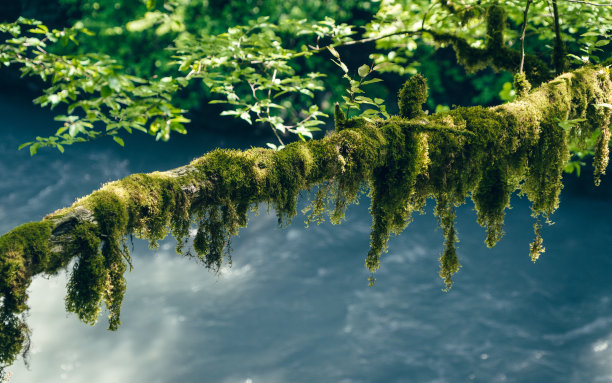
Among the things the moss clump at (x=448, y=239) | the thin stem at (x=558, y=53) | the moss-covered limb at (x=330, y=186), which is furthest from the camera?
the thin stem at (x=558, y=53)

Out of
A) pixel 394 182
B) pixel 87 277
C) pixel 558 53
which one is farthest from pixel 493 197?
pixel 87 277

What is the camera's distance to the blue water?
272 inches

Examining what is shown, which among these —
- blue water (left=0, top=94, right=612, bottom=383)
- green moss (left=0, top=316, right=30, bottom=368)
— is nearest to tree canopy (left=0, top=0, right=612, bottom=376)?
green moss (left=0, top=316, right=30, bottom=368)

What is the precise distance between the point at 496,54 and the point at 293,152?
299 centimetres

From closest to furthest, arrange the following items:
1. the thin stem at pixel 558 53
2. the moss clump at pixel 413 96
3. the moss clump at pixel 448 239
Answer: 1. the moss clump at pixel 413 96
2. the moss clump at pixel 448 239
3. the thin stem at pixel 558 53

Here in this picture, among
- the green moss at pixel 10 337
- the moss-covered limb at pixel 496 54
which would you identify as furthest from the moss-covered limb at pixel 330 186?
the moss-covered limb at pixel 496 54

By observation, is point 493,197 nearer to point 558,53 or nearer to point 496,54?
point 496,54

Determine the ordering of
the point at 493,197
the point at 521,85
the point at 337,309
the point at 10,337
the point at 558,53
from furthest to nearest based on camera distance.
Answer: the point at 337,309, the point at 558,53, the point at 521,85, the point at 493,197, the point at 10,337

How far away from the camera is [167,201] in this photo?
8.25 ft

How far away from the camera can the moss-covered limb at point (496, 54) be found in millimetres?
4641

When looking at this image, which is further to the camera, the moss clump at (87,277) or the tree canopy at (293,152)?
the tree canopy at (293,152)

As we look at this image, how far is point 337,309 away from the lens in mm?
7867

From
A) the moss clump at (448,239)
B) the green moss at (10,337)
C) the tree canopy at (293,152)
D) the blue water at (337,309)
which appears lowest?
the blue water at (337,309)

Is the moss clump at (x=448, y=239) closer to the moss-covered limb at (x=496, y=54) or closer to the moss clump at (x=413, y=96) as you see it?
the moss clump at (x=413, y=96)
